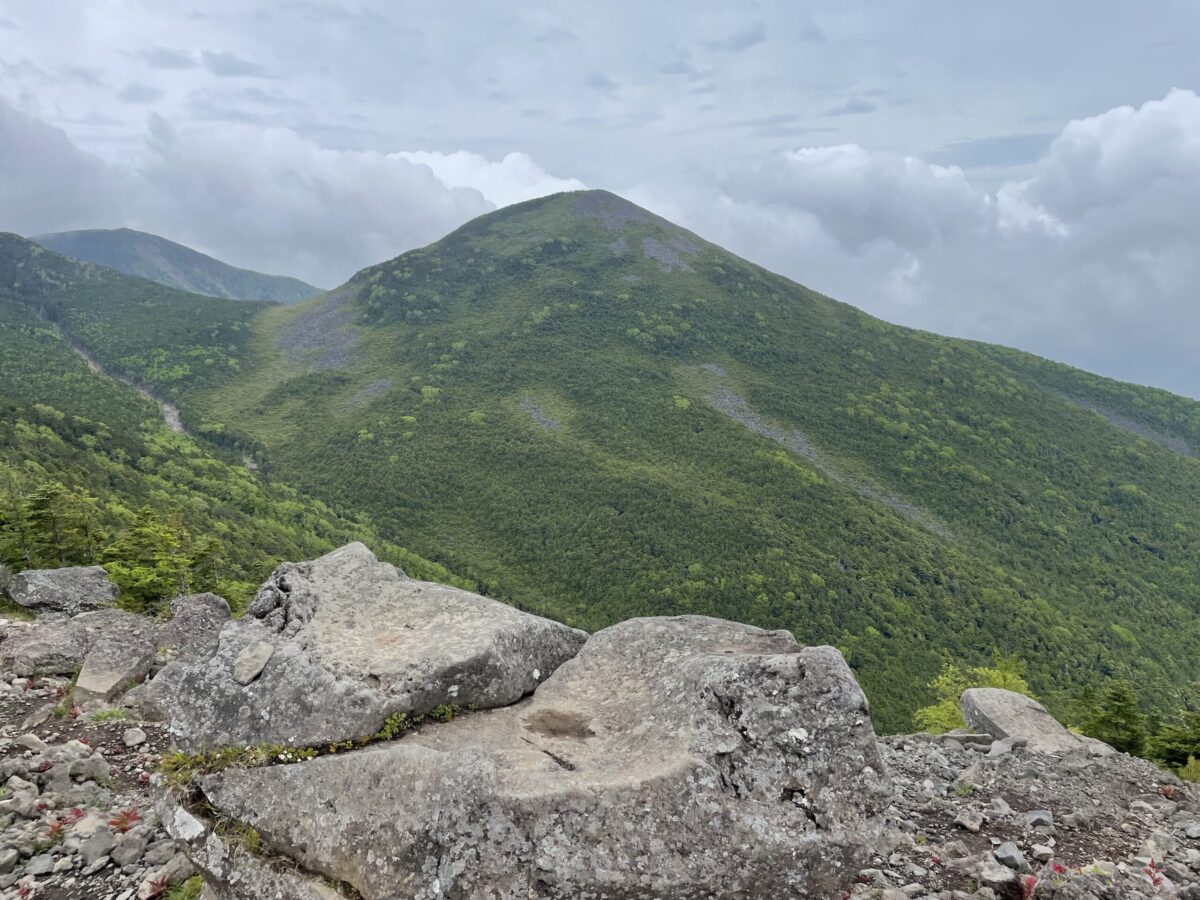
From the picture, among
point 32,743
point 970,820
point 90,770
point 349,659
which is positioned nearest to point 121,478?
point 32,743

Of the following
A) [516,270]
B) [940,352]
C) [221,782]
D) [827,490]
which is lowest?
[827,490]

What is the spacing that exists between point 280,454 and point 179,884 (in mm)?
122341

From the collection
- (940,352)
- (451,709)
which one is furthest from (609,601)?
(940,352)

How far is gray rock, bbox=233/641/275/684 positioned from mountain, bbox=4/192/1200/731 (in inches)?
2250

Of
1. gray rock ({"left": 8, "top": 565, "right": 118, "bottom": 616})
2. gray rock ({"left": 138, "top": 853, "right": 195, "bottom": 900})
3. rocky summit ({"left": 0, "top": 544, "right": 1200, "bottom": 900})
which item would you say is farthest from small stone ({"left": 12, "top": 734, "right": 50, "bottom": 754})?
gray rock ({"left": 8, "top": 565, "right": 118, "bottom": 616})

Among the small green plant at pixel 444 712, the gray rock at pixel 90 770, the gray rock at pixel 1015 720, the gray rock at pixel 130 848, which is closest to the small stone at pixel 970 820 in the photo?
the gray rock at pixel 1015 720

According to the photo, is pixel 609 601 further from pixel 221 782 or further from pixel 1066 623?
pixel 221 782

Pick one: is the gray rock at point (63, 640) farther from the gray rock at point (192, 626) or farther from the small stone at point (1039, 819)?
the small stone at point (1039, 819)

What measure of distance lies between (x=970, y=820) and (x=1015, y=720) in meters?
8.23

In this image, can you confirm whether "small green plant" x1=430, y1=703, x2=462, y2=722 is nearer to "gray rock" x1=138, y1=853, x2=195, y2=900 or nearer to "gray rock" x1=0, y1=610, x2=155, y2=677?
"gray rock" x1=138, y1=853, x2=195, y2=900

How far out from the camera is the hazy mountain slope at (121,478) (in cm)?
3284

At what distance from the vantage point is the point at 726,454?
361 feet

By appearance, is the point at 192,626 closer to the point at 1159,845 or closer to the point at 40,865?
the point at 40,865

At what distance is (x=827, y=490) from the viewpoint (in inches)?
3964
